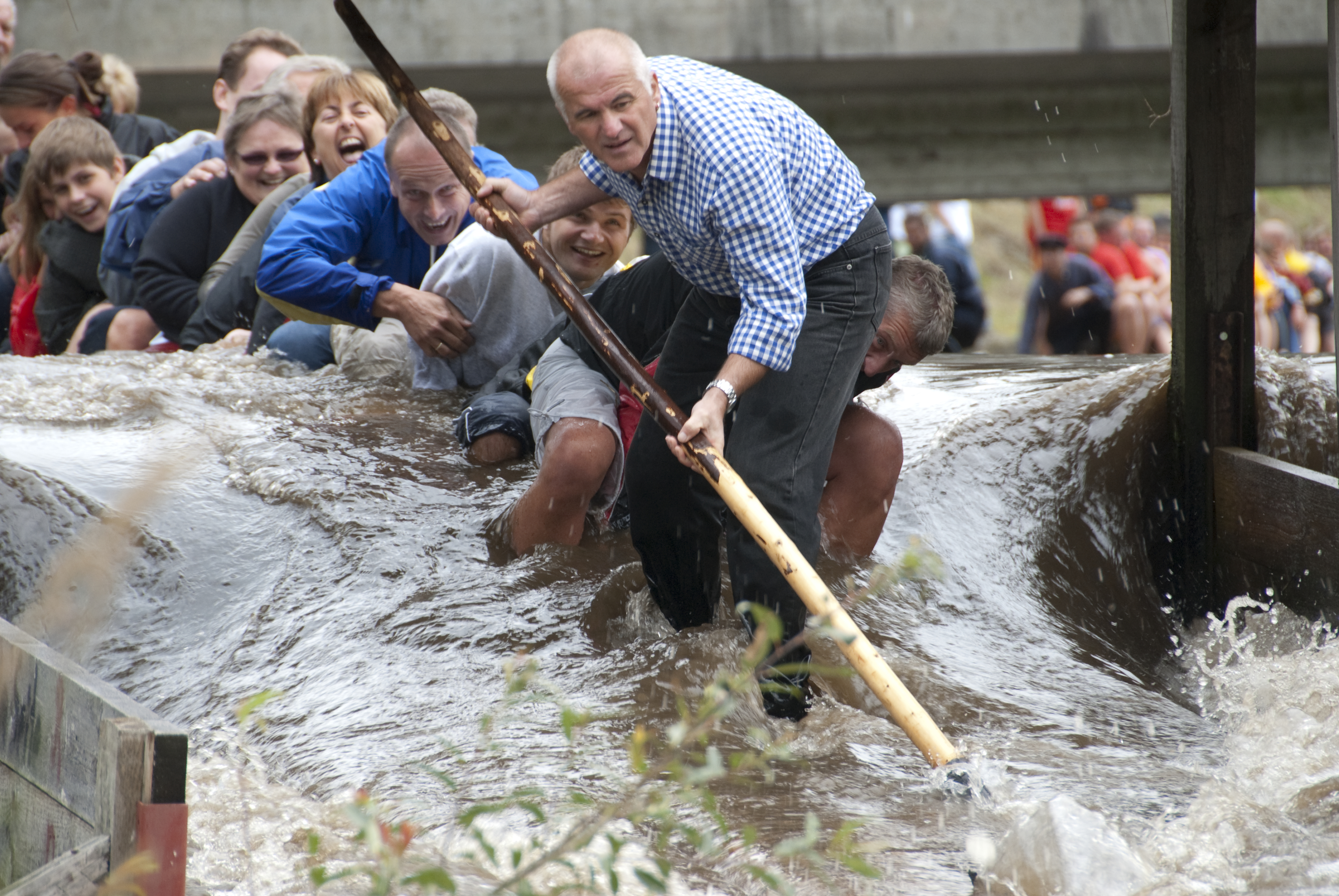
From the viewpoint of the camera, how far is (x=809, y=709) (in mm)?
3266

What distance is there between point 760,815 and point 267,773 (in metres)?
1.23

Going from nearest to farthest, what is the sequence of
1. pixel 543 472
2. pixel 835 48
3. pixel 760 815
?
pixel 760 815 < pixel 543 472 < pixel 835 48

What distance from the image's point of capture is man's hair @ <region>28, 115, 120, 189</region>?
6102 millimetres

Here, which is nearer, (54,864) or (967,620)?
(54,864)

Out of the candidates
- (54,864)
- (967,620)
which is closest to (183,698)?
(54,864)

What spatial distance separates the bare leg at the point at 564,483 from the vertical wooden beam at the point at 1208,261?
2125mm

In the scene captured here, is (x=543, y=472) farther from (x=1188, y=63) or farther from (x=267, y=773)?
(x=1188, y=63)

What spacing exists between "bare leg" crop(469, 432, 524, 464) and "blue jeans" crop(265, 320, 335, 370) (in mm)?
1260

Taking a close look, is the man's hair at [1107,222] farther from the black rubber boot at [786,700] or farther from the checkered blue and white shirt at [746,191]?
the black rubber boot at [786,700]

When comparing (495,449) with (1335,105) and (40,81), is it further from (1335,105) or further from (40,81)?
(40,81)

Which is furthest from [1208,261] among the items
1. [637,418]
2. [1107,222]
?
[1107,222]

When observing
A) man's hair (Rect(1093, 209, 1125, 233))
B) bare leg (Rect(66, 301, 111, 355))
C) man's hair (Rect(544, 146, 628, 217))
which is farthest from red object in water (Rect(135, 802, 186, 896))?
man's hair (Rect(1093, 209, 1125, 233))

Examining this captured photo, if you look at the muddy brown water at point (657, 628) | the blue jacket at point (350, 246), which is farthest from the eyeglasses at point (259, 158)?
the blue jacket at point (350, 246)

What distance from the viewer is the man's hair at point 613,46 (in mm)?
2852
